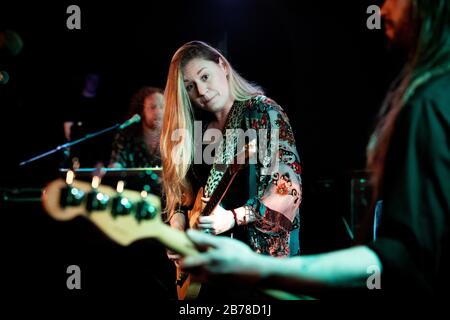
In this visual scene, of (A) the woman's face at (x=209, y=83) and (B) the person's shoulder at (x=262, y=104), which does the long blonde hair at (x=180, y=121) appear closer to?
(A) the woman's face at (x=209, y=83)

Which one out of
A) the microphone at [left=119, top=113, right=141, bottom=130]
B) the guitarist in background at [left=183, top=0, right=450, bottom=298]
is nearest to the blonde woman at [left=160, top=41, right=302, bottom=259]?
the guitarist in background at [left=183, top=0, right=450, bottom=298]

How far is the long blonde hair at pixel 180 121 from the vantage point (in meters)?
2.56

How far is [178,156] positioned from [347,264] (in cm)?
177

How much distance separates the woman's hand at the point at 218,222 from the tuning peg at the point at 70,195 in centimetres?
97

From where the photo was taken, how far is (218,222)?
7.06 ft

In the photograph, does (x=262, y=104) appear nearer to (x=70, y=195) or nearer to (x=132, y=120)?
(x=70, y=195)

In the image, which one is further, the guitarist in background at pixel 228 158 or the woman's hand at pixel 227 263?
the guitarist in background at pixel 228 158

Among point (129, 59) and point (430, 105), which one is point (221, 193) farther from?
point (129, 59)

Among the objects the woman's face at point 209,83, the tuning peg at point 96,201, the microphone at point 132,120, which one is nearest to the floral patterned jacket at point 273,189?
→ the woman's face at point 209,83

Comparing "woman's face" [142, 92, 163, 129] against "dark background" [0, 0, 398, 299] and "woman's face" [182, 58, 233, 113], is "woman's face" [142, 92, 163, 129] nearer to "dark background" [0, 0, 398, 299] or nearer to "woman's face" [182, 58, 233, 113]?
"dark background" [0, 0, 398, 299]

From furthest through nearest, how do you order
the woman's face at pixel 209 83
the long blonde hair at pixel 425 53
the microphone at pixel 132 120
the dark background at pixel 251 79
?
1. the dark background at pixel 251 79
2. the microphone at pixel 132 120
3. the woman's face at pixel 209 83
4. the long blonde hair at pixel 425 53

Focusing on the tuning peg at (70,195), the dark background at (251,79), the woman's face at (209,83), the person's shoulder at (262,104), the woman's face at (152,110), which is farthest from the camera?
the woman's face at (152,110)

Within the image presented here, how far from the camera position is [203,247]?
1128 millimetres
